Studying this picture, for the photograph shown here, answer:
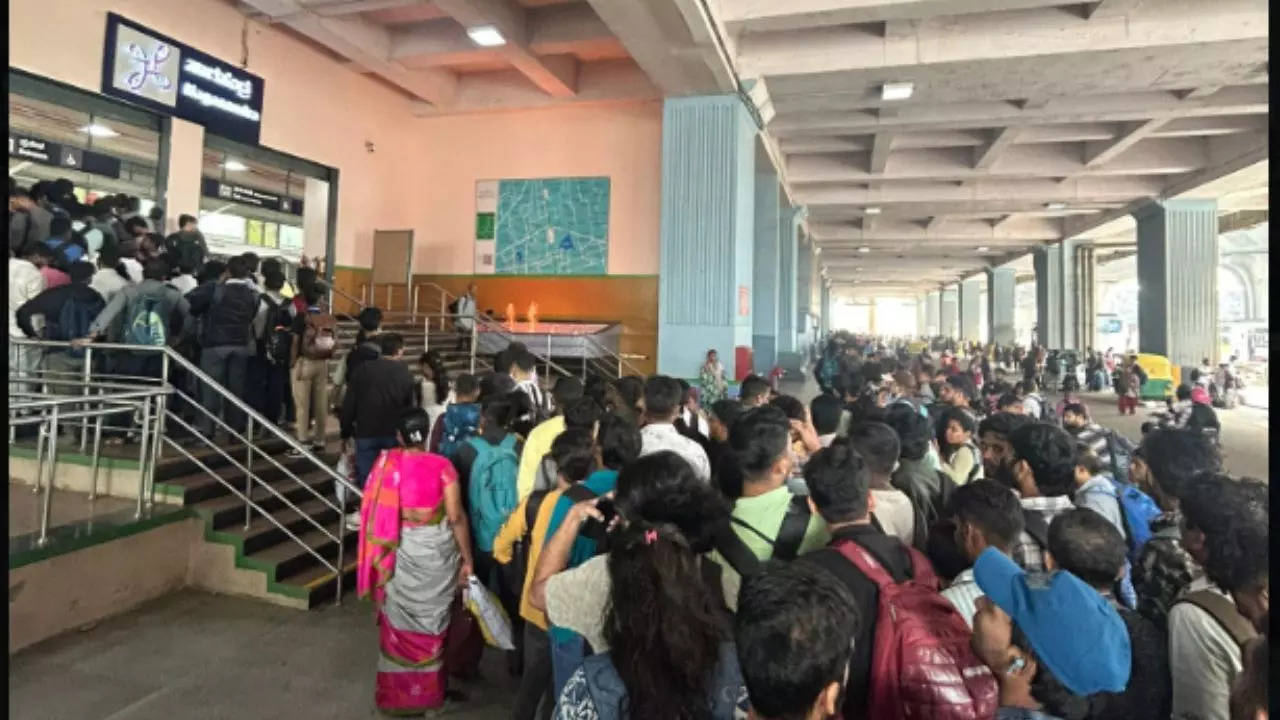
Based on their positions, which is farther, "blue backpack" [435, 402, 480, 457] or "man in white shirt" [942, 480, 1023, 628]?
"blue backpack" [435, 402, 480, 457]

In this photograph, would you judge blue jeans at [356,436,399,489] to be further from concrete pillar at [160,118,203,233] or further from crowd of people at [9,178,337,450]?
concrete pillar at [160,118,203,233]

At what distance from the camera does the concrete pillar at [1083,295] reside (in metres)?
19.3

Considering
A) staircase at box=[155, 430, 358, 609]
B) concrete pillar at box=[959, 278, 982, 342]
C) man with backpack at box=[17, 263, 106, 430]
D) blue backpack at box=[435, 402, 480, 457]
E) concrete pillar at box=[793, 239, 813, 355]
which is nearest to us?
blue backpack at box=[435, 402, 480, 457]

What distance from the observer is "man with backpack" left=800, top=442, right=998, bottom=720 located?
1400 millimetres

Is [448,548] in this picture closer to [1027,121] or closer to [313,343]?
[313,343]

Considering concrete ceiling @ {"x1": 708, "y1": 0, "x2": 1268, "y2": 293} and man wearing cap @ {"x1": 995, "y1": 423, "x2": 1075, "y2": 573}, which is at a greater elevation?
concrete ceiling @ {"x1": 708, "y1": 0, "x2": 1268, "y2": 293}

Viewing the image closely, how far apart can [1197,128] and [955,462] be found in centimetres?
1070

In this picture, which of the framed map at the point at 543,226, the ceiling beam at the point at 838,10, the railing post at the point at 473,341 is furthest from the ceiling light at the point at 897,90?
the railing post at the point at 473,341

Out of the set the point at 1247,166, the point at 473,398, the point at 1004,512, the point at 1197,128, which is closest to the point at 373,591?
the point at 473,398

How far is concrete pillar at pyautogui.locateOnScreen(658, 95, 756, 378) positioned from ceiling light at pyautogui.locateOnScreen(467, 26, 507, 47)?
7.85ft

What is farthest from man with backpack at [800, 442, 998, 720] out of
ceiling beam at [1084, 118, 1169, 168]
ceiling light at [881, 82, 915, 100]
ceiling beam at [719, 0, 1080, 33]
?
ceiling beam at [1084, 118, 1169, 168]

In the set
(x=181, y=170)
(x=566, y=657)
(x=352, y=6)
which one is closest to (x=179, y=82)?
(x=181, y=170)

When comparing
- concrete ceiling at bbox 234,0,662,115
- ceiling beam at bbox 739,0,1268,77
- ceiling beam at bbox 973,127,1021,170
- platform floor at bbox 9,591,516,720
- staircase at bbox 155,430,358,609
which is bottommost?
platform floor at bbox 9,591,516,720

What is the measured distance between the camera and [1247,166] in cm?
1078
